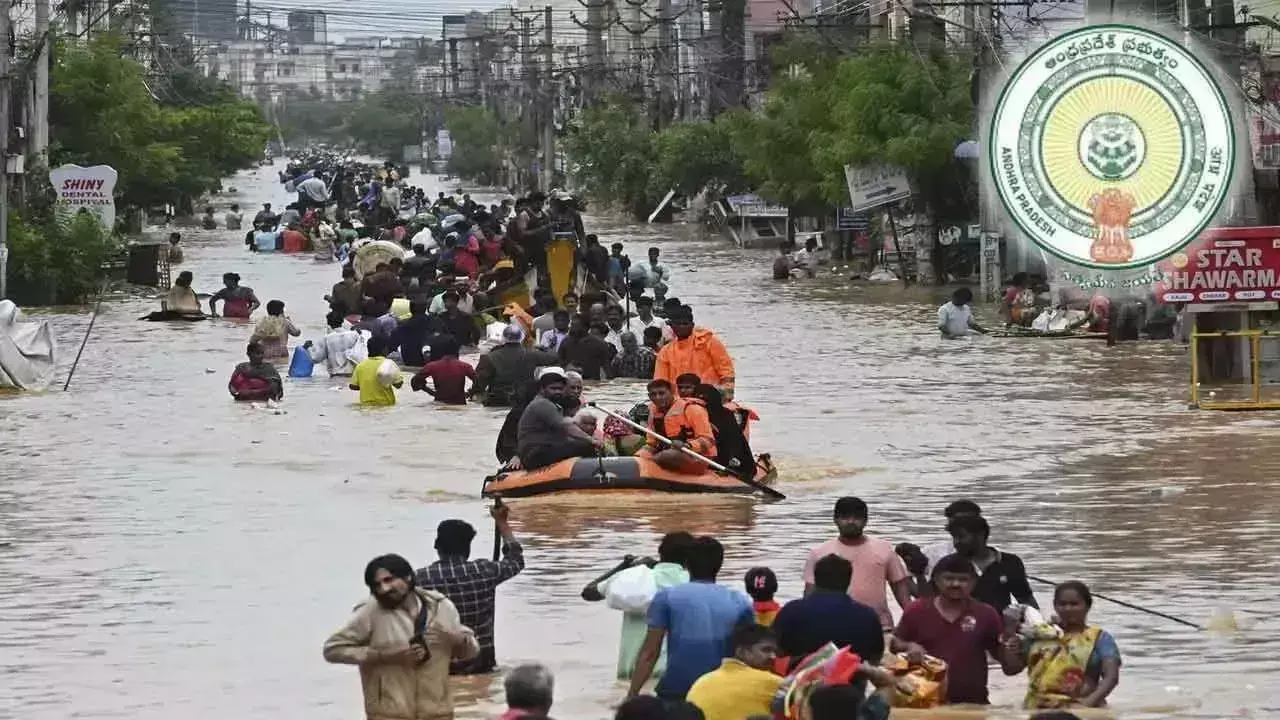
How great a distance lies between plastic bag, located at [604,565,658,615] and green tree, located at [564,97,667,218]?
65.4 meters

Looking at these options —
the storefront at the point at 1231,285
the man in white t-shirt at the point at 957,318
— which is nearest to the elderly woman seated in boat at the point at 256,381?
the storefront at the point at 1231,285

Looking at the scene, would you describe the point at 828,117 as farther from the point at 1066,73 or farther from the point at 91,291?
the point at 1066,73

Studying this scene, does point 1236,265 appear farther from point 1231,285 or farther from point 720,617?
point 720,617

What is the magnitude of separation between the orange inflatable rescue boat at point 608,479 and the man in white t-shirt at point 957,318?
16876 mm

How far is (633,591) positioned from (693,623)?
1573mm

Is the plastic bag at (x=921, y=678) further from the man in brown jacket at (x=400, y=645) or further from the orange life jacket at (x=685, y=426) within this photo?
the orange life jacket at (x=685, y=426)

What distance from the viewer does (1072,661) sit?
1162cm

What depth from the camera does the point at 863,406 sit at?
94.4 feet

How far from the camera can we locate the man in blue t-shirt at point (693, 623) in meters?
11.3

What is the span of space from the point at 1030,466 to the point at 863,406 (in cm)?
568

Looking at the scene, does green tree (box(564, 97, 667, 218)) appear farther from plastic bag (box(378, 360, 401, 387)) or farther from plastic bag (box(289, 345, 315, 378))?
plastic bag (box(378, 360, 401, 387))

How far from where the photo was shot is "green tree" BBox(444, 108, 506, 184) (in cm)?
13750

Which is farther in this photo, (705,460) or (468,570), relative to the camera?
(705,460)

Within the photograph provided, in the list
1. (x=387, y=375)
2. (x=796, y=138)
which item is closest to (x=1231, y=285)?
(x=387, y=375)
